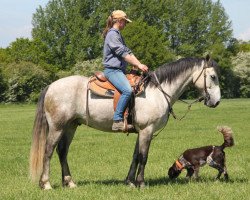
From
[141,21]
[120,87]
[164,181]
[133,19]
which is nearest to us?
[120,87]

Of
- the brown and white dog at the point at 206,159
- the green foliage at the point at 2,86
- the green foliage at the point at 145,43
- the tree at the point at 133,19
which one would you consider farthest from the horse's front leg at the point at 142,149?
the tree at the point at 133,19

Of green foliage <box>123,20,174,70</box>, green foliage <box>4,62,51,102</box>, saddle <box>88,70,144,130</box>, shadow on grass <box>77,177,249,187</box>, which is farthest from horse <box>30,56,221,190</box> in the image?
green foliage <box>123,20,174,70</box>

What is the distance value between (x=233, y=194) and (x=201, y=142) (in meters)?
12.4

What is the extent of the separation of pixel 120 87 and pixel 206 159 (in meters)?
2.57

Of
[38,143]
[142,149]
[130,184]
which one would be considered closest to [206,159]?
[142,149]

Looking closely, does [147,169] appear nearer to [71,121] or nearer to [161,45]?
[71,121]

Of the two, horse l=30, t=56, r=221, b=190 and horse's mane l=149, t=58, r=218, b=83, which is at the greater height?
horse's mane l=149, t=58, r=218, b=83

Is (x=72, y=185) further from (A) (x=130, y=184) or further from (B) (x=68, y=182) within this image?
(A) (x=130, y=184)

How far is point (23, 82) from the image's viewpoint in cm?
7812

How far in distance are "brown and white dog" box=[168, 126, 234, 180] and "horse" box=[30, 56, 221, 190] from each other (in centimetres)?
90

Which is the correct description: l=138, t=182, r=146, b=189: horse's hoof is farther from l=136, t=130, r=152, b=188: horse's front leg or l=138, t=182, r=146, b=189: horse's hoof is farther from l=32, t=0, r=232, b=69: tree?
l=32, t=0, r=232, b=69: tree

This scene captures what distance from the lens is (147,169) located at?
544 inches

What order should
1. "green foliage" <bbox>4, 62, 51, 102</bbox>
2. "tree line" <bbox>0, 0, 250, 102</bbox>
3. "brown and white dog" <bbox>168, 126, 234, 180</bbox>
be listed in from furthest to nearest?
"tree line" <bbox>0, 0, 250, 102</bbox>, "green foliage" <bbox>4, 62, 51, 102</bbox>, "brown and white dog" <bbox>168, 126, 234, 180</bbox>

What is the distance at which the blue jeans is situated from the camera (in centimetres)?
1034
